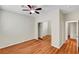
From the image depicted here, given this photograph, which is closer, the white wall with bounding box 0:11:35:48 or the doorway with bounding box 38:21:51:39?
the white wall with bounding box 0:11:35:48

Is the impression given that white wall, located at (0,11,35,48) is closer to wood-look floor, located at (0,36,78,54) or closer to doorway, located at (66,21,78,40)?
wood-look floor, located at (0,36,78,54)

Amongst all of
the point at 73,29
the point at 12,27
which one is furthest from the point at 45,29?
the point at 12,27

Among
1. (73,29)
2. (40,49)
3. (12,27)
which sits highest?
(12,27)

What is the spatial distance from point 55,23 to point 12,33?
1379mm

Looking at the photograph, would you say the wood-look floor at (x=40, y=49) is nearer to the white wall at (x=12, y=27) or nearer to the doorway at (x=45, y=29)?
the white wall at (x=12, y=27)

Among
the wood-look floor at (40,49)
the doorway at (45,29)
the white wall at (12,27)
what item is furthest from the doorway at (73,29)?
the white wall at (12,27)

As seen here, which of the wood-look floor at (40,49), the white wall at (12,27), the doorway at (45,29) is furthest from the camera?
the doorway at (45,29)

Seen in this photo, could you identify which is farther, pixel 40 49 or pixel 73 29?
pixel 73 29

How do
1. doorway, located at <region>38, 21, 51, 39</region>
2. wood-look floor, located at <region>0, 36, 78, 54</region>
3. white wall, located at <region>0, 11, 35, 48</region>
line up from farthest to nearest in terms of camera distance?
doorway, located at <region>38, 21, 51, 39</region> → white wall, located at <region>0, 11, 35, 48</region> → wood-look floor, located at <region>0, 36, 78, 54</region>

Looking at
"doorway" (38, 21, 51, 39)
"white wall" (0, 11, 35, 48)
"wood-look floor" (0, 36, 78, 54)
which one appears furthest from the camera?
"doorway" (38, 21, 51, 39)

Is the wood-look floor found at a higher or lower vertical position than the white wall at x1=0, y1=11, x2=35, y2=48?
lower

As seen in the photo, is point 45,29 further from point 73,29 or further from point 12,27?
point 12,27

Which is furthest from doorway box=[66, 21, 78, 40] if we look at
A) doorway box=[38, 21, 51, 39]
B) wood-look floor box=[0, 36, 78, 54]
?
doorway box=[38, 21, 51, 39]
